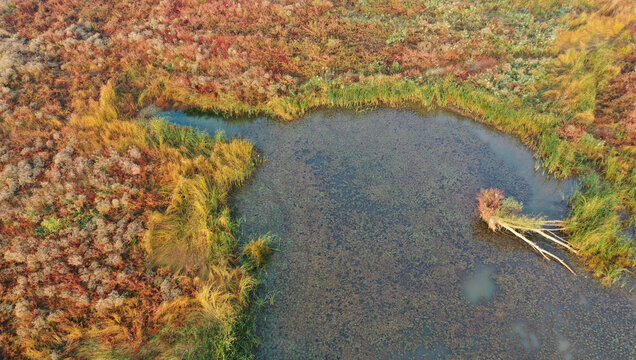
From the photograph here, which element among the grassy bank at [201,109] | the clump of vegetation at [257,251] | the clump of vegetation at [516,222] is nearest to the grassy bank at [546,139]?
the grassy bank at [201,109]

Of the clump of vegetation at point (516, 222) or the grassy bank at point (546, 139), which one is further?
the clump of vegetation at point (516, 222)

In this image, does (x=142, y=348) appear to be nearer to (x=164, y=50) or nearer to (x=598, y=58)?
(x=164, y=50)

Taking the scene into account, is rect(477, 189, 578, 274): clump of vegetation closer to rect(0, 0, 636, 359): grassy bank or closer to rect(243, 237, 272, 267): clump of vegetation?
rect(0, 0, 636, 359): grassy bank

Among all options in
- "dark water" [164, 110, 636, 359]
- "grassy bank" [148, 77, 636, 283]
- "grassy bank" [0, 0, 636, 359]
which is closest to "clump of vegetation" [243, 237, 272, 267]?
"grassy bank" [0, 0, 636, 359]

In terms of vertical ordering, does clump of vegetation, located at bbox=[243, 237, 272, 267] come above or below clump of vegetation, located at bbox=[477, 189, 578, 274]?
below

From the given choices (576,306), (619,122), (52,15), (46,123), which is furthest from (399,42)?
(52,15)

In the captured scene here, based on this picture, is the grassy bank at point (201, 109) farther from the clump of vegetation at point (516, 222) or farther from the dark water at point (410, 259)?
the dark water at point (410, 259)

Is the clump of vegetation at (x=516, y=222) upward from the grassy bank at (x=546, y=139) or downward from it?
downward
